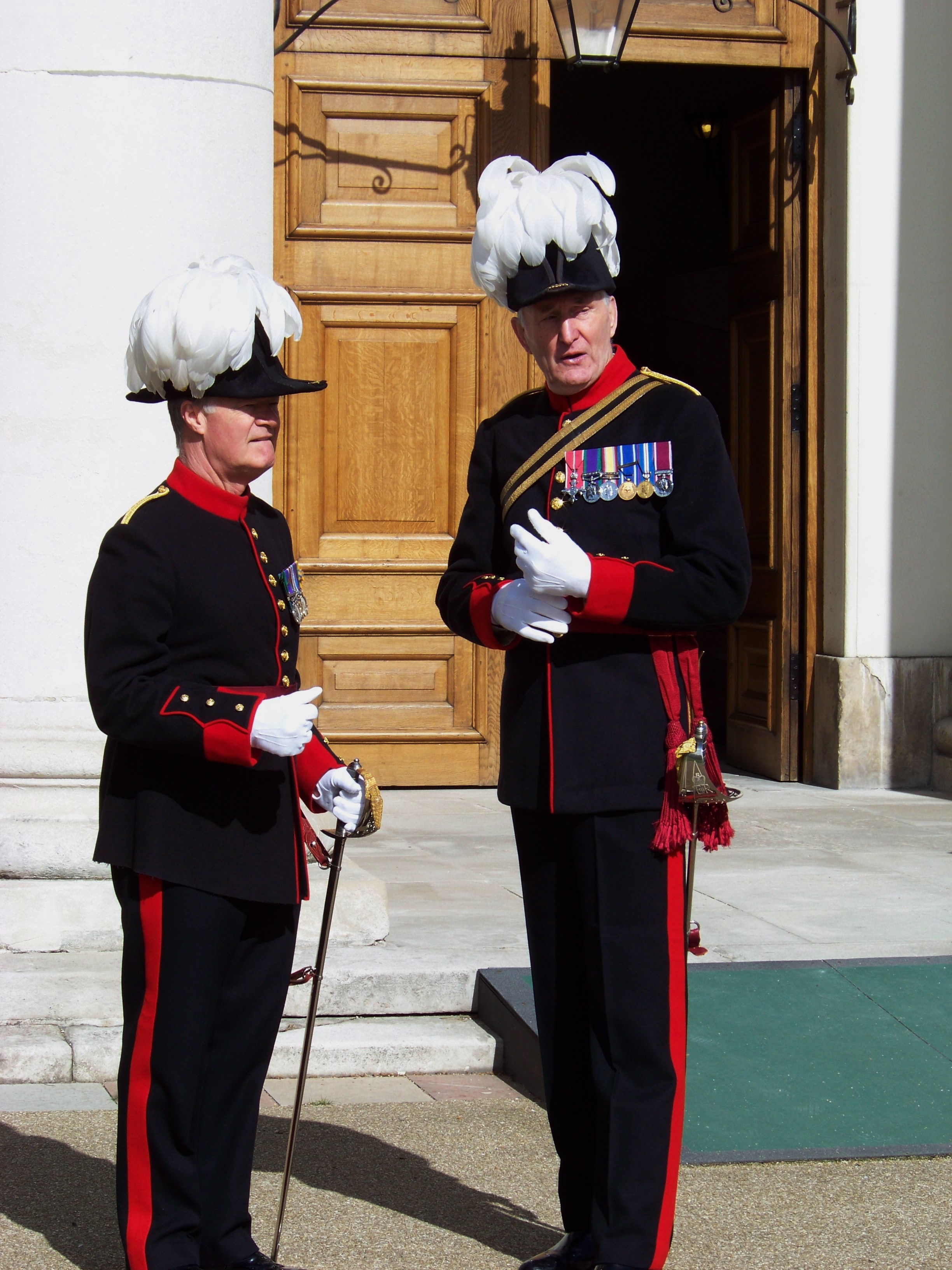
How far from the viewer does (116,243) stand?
183 inches

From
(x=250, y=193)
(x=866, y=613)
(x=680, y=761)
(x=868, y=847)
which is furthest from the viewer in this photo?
(x=866, y=613)

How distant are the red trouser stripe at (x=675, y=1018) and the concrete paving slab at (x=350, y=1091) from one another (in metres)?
1.25

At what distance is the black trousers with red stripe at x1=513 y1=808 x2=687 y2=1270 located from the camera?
278cm

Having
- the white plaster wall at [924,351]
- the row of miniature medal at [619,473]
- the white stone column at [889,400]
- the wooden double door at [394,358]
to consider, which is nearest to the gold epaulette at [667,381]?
the row of miniature medal at [619,473]

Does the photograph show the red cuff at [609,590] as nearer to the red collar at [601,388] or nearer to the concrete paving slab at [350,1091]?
the red collar at [601,388]

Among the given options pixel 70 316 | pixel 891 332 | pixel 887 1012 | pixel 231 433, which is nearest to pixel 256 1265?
pixel 231 433

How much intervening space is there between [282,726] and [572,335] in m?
0.83

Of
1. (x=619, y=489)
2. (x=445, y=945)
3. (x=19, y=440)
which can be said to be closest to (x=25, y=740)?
(x=19, y=440)

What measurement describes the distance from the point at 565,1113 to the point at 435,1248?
415mm

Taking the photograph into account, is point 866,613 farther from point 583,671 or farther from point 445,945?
point 583,671

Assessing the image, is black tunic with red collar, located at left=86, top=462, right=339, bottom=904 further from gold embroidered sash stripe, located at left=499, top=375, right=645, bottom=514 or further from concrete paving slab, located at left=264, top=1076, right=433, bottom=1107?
concrete paving slab, located at left=264, top=1076, right=433, bottom=1107

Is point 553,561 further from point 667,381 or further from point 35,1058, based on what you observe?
point 35,1058

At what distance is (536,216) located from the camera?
2830mm

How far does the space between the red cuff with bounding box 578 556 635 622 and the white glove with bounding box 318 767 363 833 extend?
0.50 meters
